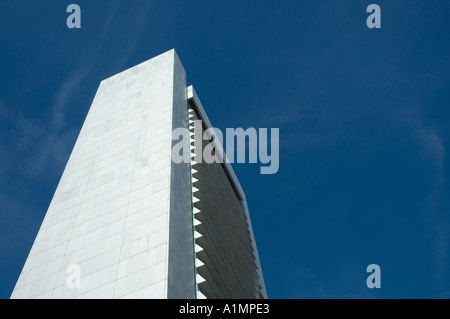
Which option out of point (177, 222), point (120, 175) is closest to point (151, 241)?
point (177, 222)

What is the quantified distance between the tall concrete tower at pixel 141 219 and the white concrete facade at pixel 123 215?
0.30ft

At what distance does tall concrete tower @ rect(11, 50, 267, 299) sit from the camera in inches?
1155

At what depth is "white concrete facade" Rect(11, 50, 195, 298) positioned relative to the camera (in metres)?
28.7

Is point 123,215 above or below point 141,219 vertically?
above

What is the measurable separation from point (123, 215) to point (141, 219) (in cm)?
232

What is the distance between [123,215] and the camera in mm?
34531

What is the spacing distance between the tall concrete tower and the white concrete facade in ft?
0.30

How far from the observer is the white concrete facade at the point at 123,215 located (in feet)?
94.2

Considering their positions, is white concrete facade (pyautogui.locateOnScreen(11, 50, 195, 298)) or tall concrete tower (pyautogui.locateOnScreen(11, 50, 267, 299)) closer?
white concrete facade (pyautogui.locateOnScreen(11, 50, 195, 298))

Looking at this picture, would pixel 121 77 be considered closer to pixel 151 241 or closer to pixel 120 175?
pixel 120 175

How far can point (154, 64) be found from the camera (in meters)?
60.7

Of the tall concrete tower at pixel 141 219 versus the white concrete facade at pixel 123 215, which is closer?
the white concrete facade at pixel 123 215

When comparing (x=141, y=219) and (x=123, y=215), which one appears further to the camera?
(x=123, y=215)
